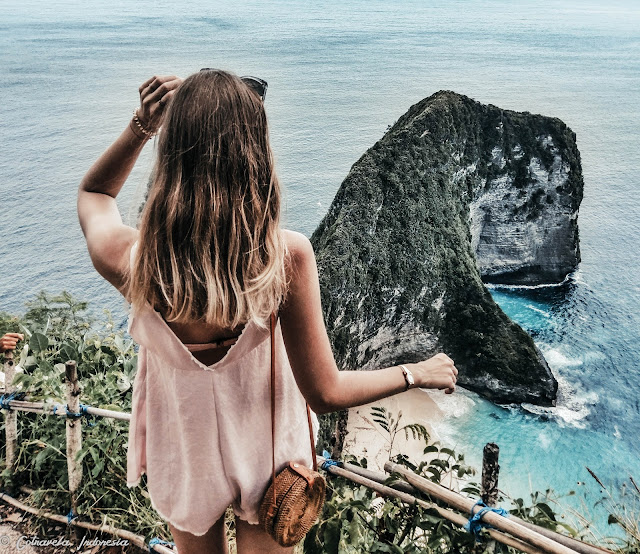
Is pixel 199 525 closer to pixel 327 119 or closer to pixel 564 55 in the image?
pixel 327 119

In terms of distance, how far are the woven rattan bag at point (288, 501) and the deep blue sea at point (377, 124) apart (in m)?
0.81

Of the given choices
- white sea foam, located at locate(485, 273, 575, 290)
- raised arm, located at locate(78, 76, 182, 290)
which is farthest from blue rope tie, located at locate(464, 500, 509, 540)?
white sea foam, located at locate(485, 273, 575, 290)

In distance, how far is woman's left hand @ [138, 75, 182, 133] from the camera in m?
1.86

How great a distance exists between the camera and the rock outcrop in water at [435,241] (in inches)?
1123

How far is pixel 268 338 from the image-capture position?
1.74m

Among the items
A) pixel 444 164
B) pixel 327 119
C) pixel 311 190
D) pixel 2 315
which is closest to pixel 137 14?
pixel 327 119

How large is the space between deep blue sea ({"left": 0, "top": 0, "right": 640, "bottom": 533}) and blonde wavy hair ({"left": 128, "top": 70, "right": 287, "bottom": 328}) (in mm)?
204

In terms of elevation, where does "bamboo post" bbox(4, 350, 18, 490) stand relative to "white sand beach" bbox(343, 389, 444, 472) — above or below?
above

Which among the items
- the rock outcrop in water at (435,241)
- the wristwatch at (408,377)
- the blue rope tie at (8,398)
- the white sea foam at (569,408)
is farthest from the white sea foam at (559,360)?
the wristwatch at (408,377)

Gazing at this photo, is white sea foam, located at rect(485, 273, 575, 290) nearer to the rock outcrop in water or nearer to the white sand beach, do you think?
the rock outcrop in water

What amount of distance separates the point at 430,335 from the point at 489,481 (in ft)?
97.2

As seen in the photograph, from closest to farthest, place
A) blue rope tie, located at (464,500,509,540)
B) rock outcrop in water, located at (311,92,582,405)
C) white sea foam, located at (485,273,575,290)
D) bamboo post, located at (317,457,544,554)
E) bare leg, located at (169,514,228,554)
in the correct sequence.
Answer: bare leg, located at (169,514,228,554), bamboo post, located at (317,457,544,554), blue rope tie, located at (464,500,509,540), rock outcrop in water, located at (311,92,582,405), white sea foam, located at (485,273,575,290)

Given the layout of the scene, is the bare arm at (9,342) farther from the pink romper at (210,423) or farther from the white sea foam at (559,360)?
the white sea foam at (559,360)

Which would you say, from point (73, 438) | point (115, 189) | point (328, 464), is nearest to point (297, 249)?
point (115, 189)
